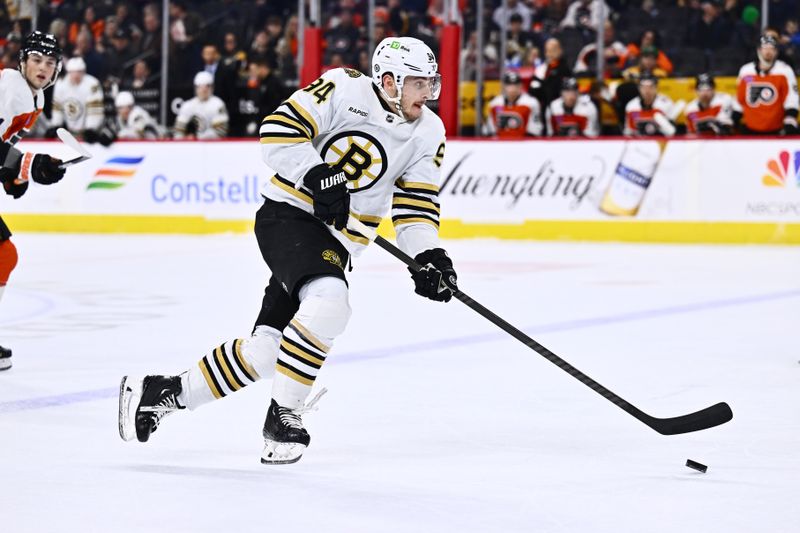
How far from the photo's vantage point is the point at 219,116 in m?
13.3

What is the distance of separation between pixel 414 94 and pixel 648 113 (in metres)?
8.62

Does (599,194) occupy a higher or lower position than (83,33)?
lower

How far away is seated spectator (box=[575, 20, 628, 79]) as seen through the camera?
12672 millimetres

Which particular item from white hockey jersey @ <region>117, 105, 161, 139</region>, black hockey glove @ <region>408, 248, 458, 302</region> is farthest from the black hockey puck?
white hockey jersey @ <region>117, 105, 161, 139</region>

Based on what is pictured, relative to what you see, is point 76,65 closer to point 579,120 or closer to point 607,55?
point 579,120

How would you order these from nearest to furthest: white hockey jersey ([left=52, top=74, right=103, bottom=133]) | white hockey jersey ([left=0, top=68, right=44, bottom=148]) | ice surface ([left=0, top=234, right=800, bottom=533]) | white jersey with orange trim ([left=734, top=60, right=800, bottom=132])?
1. ice surface ([left=0, top=234, right=800, bottom=533])
2. white hockey jersey ([left=0, top=68, right=44, bottom=148])
3. white jersey with orange trim ([left=734, top=60, right=800, bottom=132])
4. white hockey jersey ([left=52, top=74, right=103, bottom=133])

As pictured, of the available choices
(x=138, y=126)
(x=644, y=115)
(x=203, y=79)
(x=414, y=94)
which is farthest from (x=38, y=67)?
(x=138, y=126)

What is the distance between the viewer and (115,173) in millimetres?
13016

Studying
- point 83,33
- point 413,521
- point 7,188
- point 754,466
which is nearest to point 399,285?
point 7,188

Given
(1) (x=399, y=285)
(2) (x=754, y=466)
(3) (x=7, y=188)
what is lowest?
(1) (x=399, y=285)

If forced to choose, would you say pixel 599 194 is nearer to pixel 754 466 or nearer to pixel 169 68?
pixel 169 68

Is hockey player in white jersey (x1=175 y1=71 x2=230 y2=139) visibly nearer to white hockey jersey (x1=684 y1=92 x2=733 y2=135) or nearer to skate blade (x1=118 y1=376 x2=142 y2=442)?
white hockey jersey (x1=684 y1=92 x2=733 y2=135)

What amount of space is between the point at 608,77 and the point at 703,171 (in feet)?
5.54

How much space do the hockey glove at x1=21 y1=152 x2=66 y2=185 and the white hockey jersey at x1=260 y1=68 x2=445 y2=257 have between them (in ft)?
4.83
